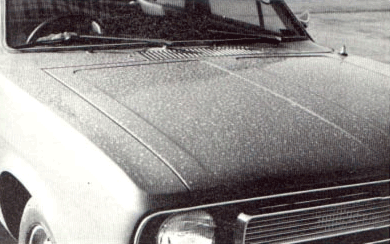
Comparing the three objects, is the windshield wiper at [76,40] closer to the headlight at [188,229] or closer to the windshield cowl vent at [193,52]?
the windshield cowl vent at [193,52]

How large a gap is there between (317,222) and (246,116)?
1.65ft

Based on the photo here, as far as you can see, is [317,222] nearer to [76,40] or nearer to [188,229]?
[188,229]

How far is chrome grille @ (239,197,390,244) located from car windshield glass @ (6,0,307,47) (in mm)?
1458

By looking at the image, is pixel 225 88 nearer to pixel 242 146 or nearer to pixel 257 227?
pixel 242 146

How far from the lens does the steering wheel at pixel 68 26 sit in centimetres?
331

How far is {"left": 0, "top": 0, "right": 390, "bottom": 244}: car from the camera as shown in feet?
6.75

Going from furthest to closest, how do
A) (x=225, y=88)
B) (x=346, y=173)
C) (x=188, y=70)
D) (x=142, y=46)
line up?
(x=142, y=46) → (x=188, y=70) → (x=225, y=88) → (x=346, y=173)

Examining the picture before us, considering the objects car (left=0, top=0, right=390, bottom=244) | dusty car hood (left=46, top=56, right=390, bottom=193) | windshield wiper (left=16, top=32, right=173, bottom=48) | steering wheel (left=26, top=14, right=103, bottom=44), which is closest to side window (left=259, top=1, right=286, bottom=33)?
car (left=0, top=0, right=390, bottom=244)

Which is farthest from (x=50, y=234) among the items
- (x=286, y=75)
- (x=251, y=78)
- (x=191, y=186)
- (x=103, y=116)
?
(x=286, y=75)

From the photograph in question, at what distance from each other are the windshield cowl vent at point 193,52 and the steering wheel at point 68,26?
1.10ft

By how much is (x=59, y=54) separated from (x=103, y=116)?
86 cm

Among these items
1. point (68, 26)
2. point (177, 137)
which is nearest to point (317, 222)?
point (177, 137)

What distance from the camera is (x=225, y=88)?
2.76 meters

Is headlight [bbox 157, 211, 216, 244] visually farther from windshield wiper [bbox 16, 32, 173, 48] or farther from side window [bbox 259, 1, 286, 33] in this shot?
side window [bbox 259, 1, 286, 33]
